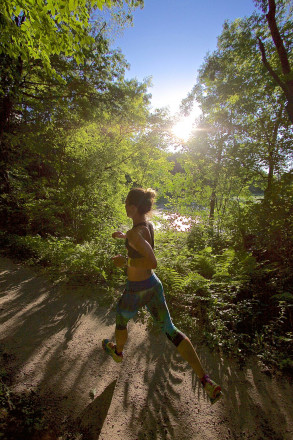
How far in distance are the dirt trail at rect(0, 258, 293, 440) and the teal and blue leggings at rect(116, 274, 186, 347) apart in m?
0.78

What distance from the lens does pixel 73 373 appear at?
2486 millimetres

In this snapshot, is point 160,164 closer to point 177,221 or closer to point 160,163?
point 160,163

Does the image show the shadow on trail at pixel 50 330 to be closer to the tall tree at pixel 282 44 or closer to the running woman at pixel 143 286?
the running woman at pixel 143 286

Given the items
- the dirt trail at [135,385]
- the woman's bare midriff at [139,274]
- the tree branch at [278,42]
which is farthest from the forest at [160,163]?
the woman's bare midriff at [139,274]

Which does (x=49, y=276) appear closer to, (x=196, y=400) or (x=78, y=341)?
(x=78, y=341)

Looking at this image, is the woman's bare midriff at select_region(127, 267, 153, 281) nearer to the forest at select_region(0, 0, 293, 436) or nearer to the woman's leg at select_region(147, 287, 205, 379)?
the woman's leg at select_region(147, 287, 205, 379)

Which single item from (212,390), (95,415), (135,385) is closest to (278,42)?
(212,390)

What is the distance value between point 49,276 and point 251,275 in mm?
5261

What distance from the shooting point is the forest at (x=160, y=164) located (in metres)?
3.50

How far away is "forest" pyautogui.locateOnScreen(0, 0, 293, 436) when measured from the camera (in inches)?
138

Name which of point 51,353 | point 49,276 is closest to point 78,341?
point 51,353

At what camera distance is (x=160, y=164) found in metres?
14.2

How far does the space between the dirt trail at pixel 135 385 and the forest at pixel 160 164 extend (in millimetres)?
585

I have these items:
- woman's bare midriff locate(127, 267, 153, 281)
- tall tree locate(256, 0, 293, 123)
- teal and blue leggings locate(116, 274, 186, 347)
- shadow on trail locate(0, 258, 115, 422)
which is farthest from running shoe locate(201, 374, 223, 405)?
tall tree locate(256, 0, 293, 123)
